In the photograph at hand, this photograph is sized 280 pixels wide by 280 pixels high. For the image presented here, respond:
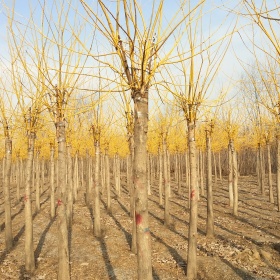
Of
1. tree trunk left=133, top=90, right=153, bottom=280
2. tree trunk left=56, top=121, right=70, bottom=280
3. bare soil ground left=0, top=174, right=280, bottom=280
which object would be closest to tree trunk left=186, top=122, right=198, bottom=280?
bare soil ground left=0, top=174, right=280, bottom=280

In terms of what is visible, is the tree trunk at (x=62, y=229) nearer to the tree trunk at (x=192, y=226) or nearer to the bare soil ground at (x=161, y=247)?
the bare soil ground at (x=161, y=247)

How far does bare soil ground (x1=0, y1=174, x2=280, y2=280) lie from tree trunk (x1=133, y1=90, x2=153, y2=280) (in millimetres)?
3628

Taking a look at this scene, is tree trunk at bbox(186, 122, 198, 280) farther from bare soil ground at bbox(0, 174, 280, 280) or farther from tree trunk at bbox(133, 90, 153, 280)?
tree trunk at bbox(133, 90, 153, 280)

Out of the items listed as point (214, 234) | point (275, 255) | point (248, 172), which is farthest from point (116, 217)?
point (248, 172)

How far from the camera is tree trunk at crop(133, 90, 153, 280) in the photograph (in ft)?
10.3

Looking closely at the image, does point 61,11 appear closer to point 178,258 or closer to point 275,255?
point 178,258

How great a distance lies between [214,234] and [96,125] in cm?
549

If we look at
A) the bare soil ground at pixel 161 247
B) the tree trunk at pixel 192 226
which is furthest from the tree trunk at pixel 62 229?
the tree trunk at pixel 192 226

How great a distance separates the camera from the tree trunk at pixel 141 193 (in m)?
3.13

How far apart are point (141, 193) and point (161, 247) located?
5.89 m

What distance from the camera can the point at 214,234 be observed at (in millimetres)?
9359

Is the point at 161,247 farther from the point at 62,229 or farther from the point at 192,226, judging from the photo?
the point at 62,229

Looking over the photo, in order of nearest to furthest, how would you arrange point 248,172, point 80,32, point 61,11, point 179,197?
point 61,11 → point 80,32 → point 179,197 → point 248,172

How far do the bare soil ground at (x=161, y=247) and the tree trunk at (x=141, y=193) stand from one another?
3.63m
